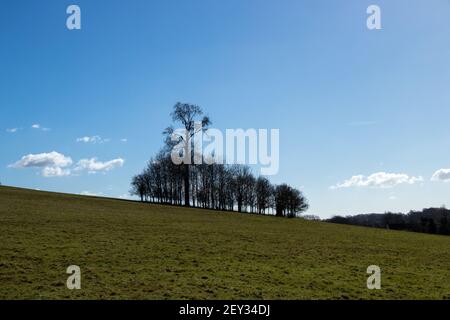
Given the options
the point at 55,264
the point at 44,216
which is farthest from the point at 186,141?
the point at 55,264

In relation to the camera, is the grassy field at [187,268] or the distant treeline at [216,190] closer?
the grassy field at [187,268]

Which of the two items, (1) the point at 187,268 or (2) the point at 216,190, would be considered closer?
(1) the point at 187,268

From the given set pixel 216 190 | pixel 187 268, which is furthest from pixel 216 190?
pixel 187 268

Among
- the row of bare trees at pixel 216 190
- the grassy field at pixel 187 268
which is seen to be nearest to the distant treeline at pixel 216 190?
the row of bare trees at pixel 216 190

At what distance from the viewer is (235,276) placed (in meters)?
14.2

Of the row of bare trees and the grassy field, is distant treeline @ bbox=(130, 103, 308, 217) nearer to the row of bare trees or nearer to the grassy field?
the row of bare trees

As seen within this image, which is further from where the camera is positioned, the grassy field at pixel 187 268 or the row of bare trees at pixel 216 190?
the row of bare trees at pixel 216 190

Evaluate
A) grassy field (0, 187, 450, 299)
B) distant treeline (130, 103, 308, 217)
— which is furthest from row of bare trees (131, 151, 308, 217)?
grassy field (0, 187, 450, 299)

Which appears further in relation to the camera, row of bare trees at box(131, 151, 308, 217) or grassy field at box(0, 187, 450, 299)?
row of bare trees at box(131, 151, 308, 217)

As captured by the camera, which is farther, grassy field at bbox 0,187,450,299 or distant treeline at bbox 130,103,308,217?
distant treeline at bbox 130,103,308,217

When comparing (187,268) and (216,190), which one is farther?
(216,190)

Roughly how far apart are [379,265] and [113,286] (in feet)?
44.5

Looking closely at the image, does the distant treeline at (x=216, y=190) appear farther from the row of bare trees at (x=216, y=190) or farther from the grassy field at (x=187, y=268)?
the grassy field at (x=187, y=268)

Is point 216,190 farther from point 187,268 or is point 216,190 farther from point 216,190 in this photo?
point 187,268
